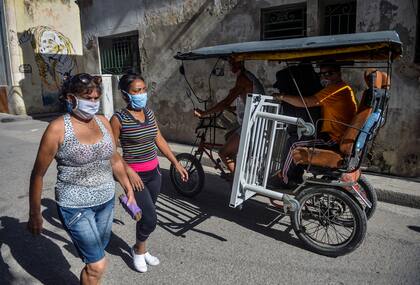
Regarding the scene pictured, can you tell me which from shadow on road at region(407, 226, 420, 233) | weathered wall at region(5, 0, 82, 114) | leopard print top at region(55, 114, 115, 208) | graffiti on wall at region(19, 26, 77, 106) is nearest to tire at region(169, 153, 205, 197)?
shadow on road at region(407, 226, 420, 233)

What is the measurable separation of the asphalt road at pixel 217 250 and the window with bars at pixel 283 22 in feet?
Result: 11.6

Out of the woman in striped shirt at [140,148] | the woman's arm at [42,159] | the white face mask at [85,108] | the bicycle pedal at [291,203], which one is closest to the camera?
the woman's arm at [42,159]

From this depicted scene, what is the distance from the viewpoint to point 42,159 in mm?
2330

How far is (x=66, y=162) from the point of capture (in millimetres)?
2410

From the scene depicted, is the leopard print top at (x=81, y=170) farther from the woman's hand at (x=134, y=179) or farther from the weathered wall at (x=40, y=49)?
the weathered wall at (x=40, y=49)

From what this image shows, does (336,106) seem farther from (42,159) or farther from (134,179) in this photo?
(42,159)

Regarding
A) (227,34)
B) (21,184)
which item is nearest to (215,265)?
(21,184)

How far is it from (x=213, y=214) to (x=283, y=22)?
13.8 ft

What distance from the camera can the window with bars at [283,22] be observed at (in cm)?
677

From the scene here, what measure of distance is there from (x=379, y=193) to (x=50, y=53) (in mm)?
15625

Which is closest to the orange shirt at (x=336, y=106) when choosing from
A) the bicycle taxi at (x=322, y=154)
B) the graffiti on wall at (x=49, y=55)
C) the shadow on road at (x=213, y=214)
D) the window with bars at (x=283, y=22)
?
the bicycle taxi at (x=322, y=154)

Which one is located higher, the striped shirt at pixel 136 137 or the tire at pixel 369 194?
the striped shirt at pixel 136 137

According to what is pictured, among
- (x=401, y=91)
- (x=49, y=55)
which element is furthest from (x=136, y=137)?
(x=49, y=55)

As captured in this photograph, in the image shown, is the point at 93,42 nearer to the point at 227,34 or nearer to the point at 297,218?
the point at 227,34
